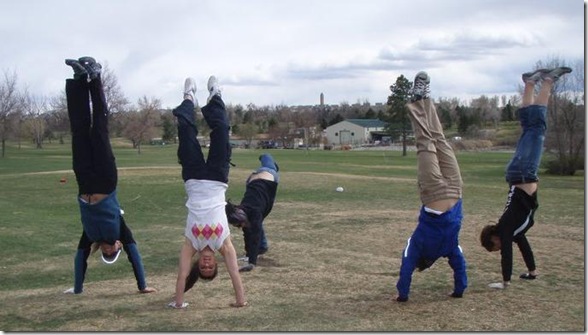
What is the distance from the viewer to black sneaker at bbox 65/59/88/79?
21.8ft

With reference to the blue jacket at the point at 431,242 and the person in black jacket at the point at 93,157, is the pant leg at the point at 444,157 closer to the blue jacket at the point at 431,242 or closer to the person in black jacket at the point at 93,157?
the blue jacket at the point at 431,242

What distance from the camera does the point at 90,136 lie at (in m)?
6.98

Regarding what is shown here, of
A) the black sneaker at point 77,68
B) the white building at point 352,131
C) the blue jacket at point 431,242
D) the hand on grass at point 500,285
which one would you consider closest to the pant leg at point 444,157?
the blue jacket at point 431,242

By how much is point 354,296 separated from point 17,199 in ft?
54.6

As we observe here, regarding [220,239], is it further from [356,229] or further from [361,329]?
[356,229]

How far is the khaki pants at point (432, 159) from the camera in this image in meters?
7.12

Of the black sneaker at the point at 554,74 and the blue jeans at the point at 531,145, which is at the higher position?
the black sneaker at the point at 554,74

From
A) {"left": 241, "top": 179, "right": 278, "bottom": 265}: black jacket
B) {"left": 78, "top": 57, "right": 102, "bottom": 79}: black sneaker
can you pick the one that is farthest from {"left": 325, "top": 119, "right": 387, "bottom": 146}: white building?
{"left": 78, "top": 57, "right": 102, "bottom": 79}: black sneaker

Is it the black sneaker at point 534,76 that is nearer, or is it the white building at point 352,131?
the black sneaker at point 534,76

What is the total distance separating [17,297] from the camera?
7.79 meters

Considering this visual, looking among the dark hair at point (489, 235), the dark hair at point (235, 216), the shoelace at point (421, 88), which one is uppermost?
the shoelace at point (421, 88)

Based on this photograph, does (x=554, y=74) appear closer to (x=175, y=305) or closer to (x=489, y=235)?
(x=489, y=235)

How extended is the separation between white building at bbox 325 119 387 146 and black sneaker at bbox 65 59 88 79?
105m

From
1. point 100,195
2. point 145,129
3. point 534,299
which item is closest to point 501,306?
point 534,299
